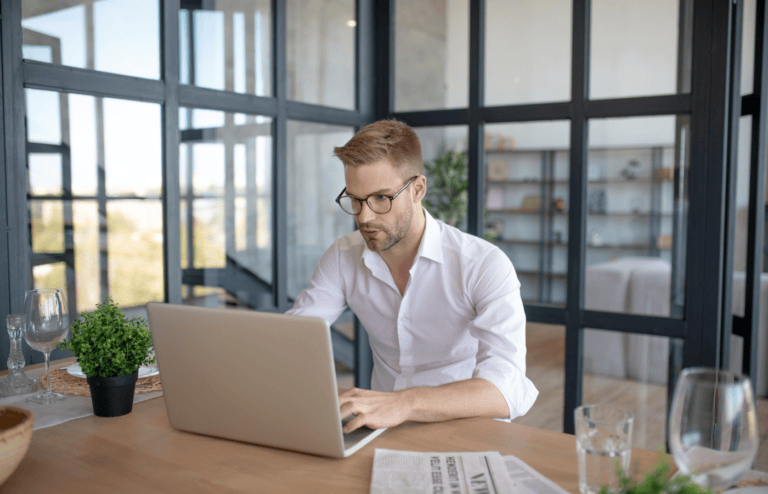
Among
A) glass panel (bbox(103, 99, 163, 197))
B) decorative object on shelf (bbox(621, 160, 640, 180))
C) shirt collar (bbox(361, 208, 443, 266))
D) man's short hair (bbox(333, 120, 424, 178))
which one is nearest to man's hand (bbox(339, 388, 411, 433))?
shirt collar (bbox(361, 208, 443, 266))

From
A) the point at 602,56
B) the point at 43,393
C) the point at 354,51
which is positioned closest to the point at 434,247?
the point at 43,393

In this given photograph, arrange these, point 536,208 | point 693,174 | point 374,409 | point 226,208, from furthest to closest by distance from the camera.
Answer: point 536,208 → point 226,208 → point 693,174 → point 374,409

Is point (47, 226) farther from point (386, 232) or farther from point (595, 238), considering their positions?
point (595, 238)

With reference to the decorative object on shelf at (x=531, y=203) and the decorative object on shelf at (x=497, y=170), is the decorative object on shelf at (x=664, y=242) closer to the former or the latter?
the decorative object on shelf at (x=497, y=170)

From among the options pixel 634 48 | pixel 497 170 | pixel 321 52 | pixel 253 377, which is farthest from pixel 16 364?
pixel 634 48

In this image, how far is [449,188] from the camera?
333 centimetres

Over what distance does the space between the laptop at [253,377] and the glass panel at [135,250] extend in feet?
3.58

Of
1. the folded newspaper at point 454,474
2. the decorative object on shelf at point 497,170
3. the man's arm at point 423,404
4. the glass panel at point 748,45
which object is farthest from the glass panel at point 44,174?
the glass panel at point 748,45

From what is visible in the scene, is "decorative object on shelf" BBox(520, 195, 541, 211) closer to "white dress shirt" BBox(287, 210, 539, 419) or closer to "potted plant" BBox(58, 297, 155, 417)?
"white dress shirt" BBox(287, 210, 539, 419)

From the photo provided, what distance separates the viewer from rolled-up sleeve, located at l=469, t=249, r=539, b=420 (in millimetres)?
1449

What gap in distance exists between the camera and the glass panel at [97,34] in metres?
1.89

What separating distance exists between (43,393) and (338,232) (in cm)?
184

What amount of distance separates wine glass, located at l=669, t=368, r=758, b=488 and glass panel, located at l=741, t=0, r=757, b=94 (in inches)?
76.9

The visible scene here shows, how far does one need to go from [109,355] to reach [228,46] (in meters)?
1.59
